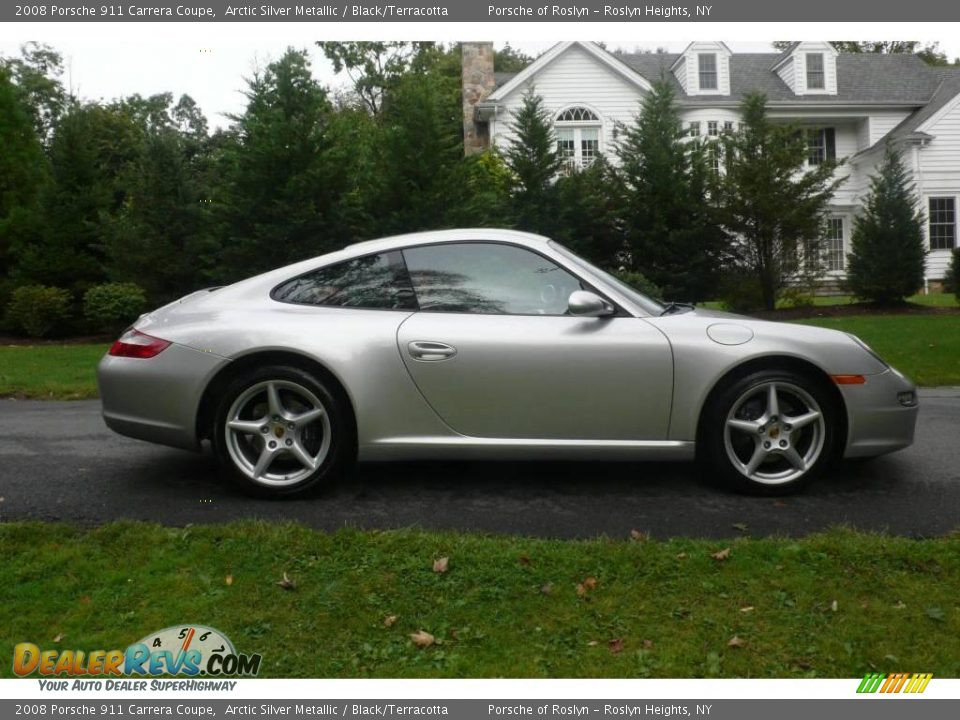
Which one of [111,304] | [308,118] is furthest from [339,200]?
[111,304]

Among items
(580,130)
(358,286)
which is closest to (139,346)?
(358,286)

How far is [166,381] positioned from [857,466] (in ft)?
13.1

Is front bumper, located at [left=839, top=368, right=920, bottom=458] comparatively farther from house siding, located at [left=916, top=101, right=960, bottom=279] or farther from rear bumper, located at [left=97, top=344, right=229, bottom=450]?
house siding, located at [left=916, top=101, right=960, bottom=279]

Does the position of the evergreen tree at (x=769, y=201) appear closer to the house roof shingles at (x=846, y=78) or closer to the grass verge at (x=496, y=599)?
the house roof shingles at (x=846, y=78)

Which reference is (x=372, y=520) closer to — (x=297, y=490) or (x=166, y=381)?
(x=297, y=490)

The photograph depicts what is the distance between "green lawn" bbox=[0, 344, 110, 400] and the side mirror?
657 cm

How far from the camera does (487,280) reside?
485cm

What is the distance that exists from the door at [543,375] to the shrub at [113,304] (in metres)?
12.7

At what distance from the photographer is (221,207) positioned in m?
15.6

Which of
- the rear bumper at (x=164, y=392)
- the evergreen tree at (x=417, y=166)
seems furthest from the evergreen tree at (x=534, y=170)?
the rear bumper at (x=164, y=392)

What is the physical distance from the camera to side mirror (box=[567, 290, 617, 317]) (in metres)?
4.58

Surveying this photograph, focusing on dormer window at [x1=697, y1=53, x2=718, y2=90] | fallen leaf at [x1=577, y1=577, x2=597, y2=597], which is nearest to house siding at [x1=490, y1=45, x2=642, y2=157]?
dormer window at [x1=697, y1=53, x2=718, y2=90]

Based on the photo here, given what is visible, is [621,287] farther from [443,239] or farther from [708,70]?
[708,70]

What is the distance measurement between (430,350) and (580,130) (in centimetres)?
2510
